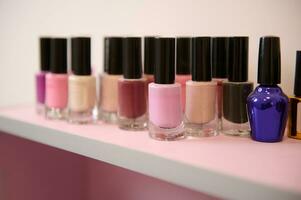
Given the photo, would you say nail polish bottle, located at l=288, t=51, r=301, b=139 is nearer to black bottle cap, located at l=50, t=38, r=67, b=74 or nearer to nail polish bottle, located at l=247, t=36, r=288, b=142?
nail polish bottle, located at l=247, t=36, r=288, b=142

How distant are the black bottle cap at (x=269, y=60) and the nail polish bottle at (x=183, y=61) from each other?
108mm

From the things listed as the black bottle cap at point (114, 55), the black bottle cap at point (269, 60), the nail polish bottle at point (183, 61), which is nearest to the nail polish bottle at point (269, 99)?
the black bottle cap at point (269, 60)

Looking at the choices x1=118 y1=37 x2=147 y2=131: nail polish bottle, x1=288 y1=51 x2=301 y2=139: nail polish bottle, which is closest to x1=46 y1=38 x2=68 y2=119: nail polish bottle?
x1=118 y1=37 x2=147 y2=131: nail polish bottle

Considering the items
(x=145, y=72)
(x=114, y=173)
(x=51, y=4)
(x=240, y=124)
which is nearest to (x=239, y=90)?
(x=240, y=124)

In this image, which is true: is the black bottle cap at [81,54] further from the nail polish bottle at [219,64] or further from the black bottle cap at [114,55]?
the nail polish bottle at [219,64]

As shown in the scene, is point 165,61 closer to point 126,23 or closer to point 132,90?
point 132,90

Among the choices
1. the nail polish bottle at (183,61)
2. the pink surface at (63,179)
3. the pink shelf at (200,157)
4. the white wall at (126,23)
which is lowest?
the pink surface at (63,179)

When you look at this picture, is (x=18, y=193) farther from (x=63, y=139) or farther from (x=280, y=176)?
(x=280, y=176)

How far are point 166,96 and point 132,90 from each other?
74mm

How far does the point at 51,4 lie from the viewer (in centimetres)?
94

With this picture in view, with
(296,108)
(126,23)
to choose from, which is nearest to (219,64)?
(296,108)

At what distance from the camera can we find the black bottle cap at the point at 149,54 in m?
0.59

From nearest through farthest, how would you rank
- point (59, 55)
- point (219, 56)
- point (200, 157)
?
point (200, 157)
point (219, 56)
point (59, 55)

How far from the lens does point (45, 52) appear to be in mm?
714
